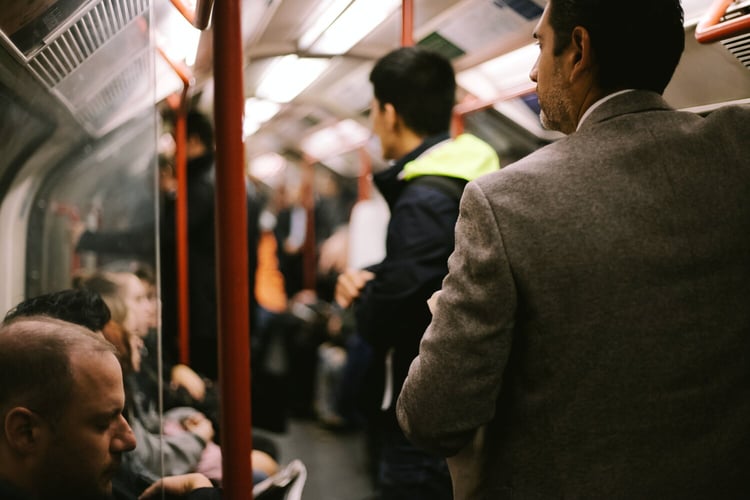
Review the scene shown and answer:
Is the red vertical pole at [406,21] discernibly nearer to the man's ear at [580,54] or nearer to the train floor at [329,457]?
the man's ear at [580,54]

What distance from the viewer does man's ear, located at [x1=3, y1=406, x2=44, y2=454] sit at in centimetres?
84

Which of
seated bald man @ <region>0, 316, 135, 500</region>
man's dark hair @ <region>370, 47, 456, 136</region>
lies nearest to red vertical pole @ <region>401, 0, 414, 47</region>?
man's dark hair @ <region>370, 47, 456, 136</region>

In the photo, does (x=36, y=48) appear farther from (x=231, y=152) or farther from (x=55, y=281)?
(x=55, y=281)

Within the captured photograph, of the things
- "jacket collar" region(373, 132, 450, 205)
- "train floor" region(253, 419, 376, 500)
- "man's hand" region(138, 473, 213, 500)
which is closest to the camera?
"man's hand" region(138, 473, 213, 500)

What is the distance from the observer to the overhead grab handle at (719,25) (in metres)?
1.28

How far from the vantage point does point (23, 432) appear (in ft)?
2.79

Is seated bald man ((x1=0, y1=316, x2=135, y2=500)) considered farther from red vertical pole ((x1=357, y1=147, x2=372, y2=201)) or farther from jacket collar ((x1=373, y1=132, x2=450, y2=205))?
red vertical pole ((x1=357, y1=147, x2=372, y2=201))

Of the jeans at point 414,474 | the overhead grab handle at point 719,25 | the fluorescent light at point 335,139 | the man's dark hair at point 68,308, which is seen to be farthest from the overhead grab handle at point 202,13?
the fluorescent light at point 335,139

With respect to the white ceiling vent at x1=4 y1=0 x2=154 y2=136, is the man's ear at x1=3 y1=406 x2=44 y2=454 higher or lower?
lower

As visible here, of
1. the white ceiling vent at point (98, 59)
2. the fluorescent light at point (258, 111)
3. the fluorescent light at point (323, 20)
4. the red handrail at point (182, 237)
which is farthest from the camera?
the fluorescent light at point (258, 111)

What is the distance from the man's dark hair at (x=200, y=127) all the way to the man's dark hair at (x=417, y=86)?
1356 mm

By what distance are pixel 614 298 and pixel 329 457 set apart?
351cm

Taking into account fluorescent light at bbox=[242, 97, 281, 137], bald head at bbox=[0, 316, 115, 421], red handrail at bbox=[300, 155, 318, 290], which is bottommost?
red handrail at bbox=[300, 155, 318, 290]

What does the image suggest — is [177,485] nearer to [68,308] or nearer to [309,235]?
[68,308]
